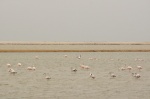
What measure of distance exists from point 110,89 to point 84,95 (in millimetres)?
1794

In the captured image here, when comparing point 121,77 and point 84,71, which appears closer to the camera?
point 121,77

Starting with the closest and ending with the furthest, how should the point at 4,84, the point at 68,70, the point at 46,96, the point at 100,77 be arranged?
the point at 46,96 < the point at 4,84 < the point at 100,77 < the point at 68,70

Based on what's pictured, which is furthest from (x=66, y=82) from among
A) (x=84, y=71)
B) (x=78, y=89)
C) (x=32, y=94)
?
(x=84, y=71)

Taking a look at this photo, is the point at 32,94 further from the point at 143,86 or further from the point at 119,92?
the point at 143,86

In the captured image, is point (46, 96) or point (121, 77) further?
point (121, 77)

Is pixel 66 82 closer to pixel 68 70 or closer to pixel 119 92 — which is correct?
pixel 119 92

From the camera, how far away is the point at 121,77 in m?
23.8

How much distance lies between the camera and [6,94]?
1803 cm

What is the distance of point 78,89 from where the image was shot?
1928 centimetres

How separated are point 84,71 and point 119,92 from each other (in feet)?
28.0

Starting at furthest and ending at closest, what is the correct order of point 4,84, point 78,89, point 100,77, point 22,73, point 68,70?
point 68,70 < point 22,73 < point 100,77 < point 4,84 < point 78,89

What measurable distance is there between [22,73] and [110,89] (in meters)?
7.41

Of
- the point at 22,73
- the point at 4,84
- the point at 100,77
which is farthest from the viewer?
the point at 22,73

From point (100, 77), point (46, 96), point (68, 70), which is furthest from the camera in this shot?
point (68, 70)
